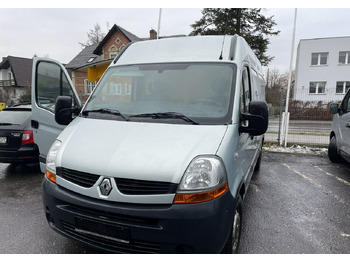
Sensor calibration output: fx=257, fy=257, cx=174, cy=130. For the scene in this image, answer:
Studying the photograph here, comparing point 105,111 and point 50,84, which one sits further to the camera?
point 50,84

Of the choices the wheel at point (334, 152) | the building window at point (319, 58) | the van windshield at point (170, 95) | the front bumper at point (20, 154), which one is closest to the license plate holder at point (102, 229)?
the van windshield at point (170, 95)

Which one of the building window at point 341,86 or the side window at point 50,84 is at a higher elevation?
the building window at point 341,86

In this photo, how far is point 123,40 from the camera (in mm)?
27500

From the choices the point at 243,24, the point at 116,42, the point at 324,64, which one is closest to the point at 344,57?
the point at 324,64

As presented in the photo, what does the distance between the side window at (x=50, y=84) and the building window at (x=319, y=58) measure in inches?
1052

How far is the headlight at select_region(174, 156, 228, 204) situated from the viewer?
204 cm

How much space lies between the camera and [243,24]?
2141 centimetres

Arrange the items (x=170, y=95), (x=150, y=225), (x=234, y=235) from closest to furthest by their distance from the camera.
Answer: (x=150, y=225) < (x=234, y=235) < (x=170, y=95)

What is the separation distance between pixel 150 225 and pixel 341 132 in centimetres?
592

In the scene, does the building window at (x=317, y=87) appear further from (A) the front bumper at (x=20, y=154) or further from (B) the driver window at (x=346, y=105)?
(A) the front bumper at (x=20, y=154)

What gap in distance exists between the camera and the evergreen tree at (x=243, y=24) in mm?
20969

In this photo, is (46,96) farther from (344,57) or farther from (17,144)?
(344,57)

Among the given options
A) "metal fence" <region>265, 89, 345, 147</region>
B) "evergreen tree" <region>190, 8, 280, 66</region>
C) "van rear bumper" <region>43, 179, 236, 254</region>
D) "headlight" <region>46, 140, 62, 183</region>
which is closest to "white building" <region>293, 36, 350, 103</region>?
"evergreen tree" <region>190, 8, 280, 66</region>

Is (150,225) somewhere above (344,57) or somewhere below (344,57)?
below
